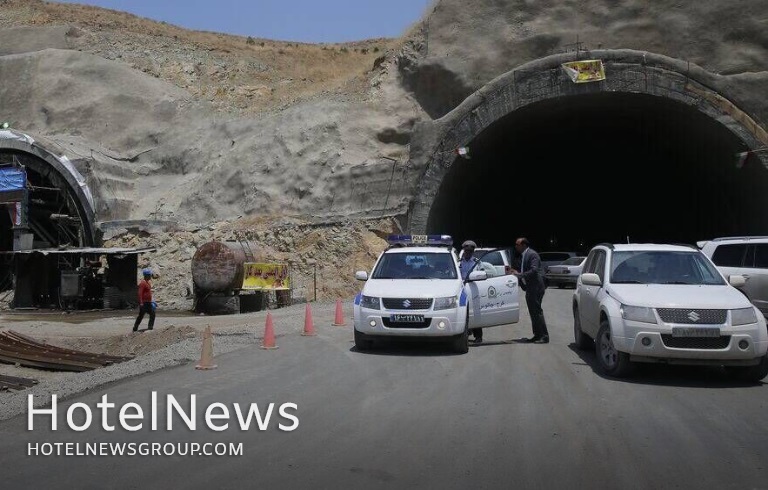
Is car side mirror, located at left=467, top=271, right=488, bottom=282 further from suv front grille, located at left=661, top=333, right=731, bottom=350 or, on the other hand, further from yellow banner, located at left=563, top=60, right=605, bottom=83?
A: yellow banner, located at left=563, top=60, right=605, bottom=83

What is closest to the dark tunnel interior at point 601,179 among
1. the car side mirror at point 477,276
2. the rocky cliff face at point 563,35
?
the rocky cliff face at point 563,35

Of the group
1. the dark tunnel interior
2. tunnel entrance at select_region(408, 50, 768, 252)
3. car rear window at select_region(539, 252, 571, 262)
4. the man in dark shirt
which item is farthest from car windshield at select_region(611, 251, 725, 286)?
car rear window at select_region(539, 252, 571, 262)

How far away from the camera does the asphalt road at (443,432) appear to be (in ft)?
18.2

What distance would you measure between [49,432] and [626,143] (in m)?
37.1

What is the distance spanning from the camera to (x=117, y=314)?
26812mm

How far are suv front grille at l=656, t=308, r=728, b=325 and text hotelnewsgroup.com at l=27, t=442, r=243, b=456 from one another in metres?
5.90

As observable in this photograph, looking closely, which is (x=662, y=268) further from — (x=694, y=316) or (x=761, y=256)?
(x=761, y=256)

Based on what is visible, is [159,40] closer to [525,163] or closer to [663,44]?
[525,163]

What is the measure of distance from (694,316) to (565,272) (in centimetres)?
2225

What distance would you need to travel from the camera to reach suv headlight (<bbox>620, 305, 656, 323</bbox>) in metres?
9.41

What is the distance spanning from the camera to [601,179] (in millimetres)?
49125

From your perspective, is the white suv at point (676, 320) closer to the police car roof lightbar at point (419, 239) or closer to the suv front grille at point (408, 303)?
the suv front grille at point (408, 303)

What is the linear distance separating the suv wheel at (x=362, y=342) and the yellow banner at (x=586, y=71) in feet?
68.7

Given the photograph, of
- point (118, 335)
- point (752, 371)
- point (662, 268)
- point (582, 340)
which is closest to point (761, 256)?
point (582, 340)
